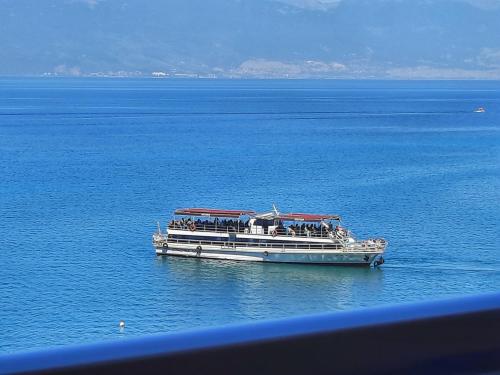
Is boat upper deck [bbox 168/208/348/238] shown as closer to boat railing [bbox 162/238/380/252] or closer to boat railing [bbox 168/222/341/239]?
boat railing [bbox 168/222/341/239]

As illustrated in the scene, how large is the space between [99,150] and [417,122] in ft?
96.3

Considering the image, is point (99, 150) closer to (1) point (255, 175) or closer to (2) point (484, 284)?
(1) point (255, 175)

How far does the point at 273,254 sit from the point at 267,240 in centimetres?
50

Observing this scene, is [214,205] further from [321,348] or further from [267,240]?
[321,348]

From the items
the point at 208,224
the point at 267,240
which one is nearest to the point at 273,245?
the point at 267,240

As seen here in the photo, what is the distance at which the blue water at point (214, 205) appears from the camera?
20.2 m

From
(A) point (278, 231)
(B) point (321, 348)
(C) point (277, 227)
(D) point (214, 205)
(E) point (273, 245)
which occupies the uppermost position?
(D) point (214, 205)

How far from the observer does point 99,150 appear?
49281mm

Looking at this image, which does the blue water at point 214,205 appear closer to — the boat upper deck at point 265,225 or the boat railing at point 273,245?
the boat railing at point 273,245

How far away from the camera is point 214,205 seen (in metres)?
32.2

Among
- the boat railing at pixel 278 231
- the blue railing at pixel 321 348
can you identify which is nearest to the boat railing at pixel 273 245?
the boat railing at pixel 278 231

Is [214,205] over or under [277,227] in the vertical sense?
over

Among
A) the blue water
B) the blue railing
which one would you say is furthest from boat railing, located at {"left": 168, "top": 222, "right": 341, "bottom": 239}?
the blue railing

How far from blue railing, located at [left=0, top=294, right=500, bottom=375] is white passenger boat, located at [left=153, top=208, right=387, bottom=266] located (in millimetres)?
23688
